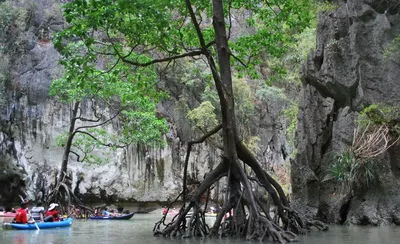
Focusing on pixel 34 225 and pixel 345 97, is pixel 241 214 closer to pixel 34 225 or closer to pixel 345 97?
pixel 34 225

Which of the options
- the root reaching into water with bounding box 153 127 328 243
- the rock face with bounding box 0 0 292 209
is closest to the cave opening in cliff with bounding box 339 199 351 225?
the root reaching into water with bounding box 153 127 328 243

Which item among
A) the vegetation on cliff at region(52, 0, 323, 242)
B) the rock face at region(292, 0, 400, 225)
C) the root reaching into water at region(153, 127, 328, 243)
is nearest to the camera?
the vegetation on cliff at region(52, 0, 323, 242)

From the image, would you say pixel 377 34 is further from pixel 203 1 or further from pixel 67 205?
pixel 67 205

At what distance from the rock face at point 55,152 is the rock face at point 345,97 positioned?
545 inches

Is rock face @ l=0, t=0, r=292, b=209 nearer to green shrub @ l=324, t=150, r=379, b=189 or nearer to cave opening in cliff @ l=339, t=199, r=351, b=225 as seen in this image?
cave opening in cliff @ l=339, t=199, r=351, b=225

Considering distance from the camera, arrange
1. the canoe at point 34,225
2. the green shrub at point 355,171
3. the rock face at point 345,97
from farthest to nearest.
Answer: the rock face at point 345,97, the green shrub at point 355,171, the canoe at point 34,225

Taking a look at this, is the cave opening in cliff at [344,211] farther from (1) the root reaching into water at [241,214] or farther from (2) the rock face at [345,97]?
(1) the root reaching into water at [241,214]

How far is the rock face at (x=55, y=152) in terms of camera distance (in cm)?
2709

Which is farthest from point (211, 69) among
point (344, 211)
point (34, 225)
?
point (344, 211)

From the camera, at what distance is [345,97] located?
16453 mm

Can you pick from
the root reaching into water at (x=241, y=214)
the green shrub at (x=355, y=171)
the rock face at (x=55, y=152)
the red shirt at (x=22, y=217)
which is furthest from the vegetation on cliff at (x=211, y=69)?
the rock face at (x=55, y=152)

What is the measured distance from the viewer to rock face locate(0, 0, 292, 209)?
88.9 ft

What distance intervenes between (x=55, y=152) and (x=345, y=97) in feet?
60.2

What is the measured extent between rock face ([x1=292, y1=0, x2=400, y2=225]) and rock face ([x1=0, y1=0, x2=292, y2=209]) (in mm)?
13834
